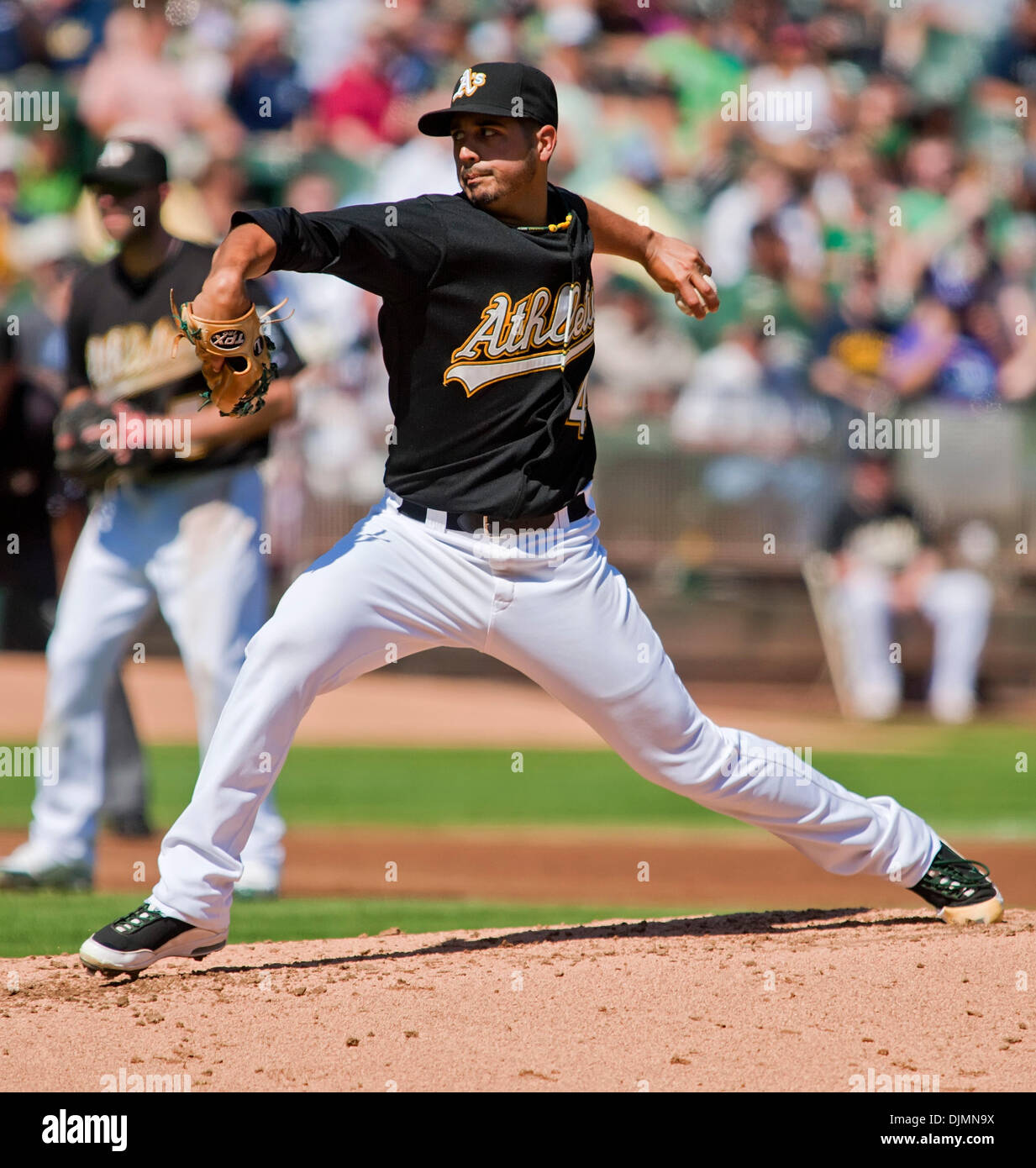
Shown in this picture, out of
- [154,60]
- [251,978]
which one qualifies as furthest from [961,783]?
[154,60]

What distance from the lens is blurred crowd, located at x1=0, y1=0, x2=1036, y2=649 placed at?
12.7m

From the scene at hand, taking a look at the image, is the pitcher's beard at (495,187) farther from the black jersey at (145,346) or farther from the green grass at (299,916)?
the green grass at (299,916)

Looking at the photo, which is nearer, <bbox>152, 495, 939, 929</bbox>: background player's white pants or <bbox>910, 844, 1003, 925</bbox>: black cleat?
<bbox>152, 495, 939, 929</bbox>: background player's white pants

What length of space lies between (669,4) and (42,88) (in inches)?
228

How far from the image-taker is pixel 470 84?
151 inches

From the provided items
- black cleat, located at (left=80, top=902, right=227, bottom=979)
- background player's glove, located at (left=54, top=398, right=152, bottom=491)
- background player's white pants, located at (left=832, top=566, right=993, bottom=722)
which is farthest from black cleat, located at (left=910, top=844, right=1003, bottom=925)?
background player's white pants, located at (left=832, top=566, right=993, bottom=722)

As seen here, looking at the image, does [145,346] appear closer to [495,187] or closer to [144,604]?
[144,604]

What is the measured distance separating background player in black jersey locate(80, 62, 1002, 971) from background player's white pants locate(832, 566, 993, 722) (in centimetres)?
860

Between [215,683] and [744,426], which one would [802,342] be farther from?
[215,683]

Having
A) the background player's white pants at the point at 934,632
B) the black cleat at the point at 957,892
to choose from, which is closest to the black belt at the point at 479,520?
the black cleat at the point at 957,892

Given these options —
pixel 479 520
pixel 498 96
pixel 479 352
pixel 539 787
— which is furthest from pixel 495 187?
pixel 539 787

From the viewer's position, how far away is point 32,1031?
362cm

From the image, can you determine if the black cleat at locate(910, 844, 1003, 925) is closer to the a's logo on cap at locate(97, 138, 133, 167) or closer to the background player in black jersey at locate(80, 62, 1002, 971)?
the background player in black jersey at locate(80, 62, 1002, 971)

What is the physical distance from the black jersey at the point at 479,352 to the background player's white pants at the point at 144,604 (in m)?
1.86
